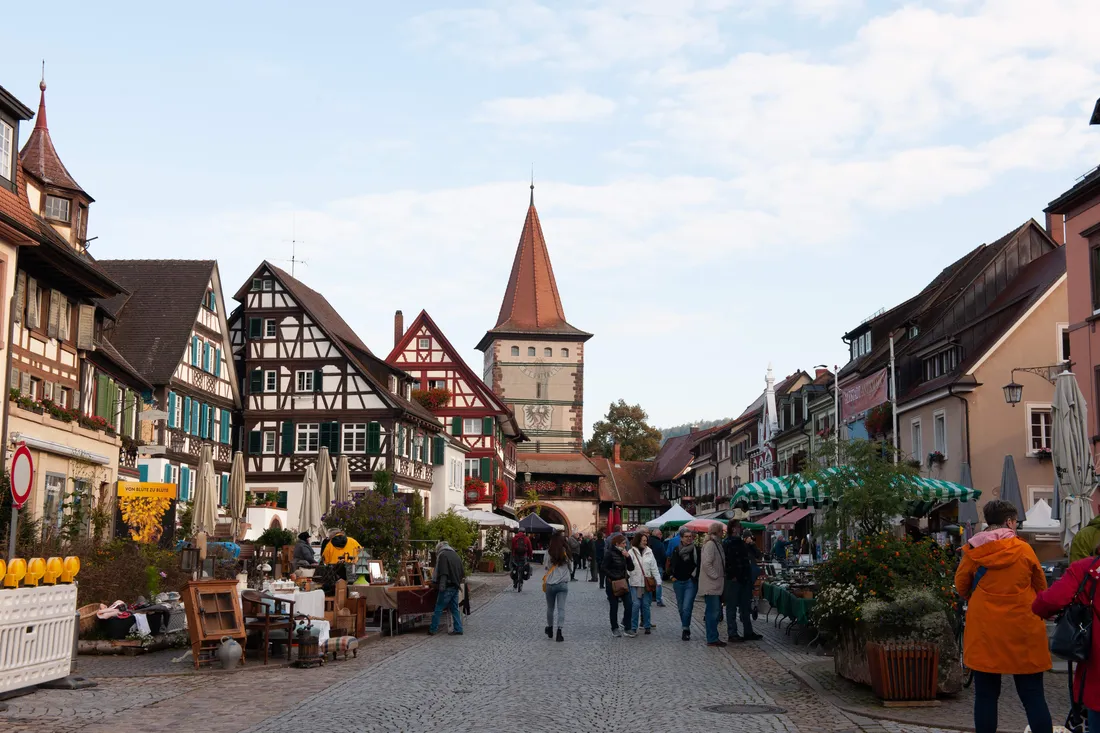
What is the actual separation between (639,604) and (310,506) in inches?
705

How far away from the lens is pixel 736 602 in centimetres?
1909

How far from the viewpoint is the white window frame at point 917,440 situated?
136 ft

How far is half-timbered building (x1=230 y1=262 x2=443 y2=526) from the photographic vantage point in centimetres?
5150

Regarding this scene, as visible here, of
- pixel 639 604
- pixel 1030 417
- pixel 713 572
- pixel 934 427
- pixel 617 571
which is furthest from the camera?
pixel 934 427

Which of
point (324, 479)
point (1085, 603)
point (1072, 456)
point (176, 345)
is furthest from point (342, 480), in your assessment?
point (1085, 603)

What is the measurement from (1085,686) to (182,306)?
40038 mm

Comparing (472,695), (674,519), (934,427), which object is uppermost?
(934,427)

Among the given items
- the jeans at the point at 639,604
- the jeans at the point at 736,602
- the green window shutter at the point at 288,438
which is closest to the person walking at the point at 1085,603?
the jeans at the point at 736,602

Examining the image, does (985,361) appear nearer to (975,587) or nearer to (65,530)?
(65,530)

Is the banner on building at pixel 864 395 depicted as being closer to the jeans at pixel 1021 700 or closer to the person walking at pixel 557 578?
the person walking at pixel 557 578

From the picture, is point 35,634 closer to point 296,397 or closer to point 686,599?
point 686,599

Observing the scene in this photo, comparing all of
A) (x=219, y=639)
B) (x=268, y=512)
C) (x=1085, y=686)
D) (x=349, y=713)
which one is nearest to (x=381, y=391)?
→ (x=268, y=512)

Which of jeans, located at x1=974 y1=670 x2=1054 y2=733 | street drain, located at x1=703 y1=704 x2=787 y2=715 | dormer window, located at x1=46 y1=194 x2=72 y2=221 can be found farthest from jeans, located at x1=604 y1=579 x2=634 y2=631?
dormer window, located at x1=46 y1=194 x2=72 y2=221

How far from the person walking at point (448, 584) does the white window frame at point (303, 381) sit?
3227 cm
